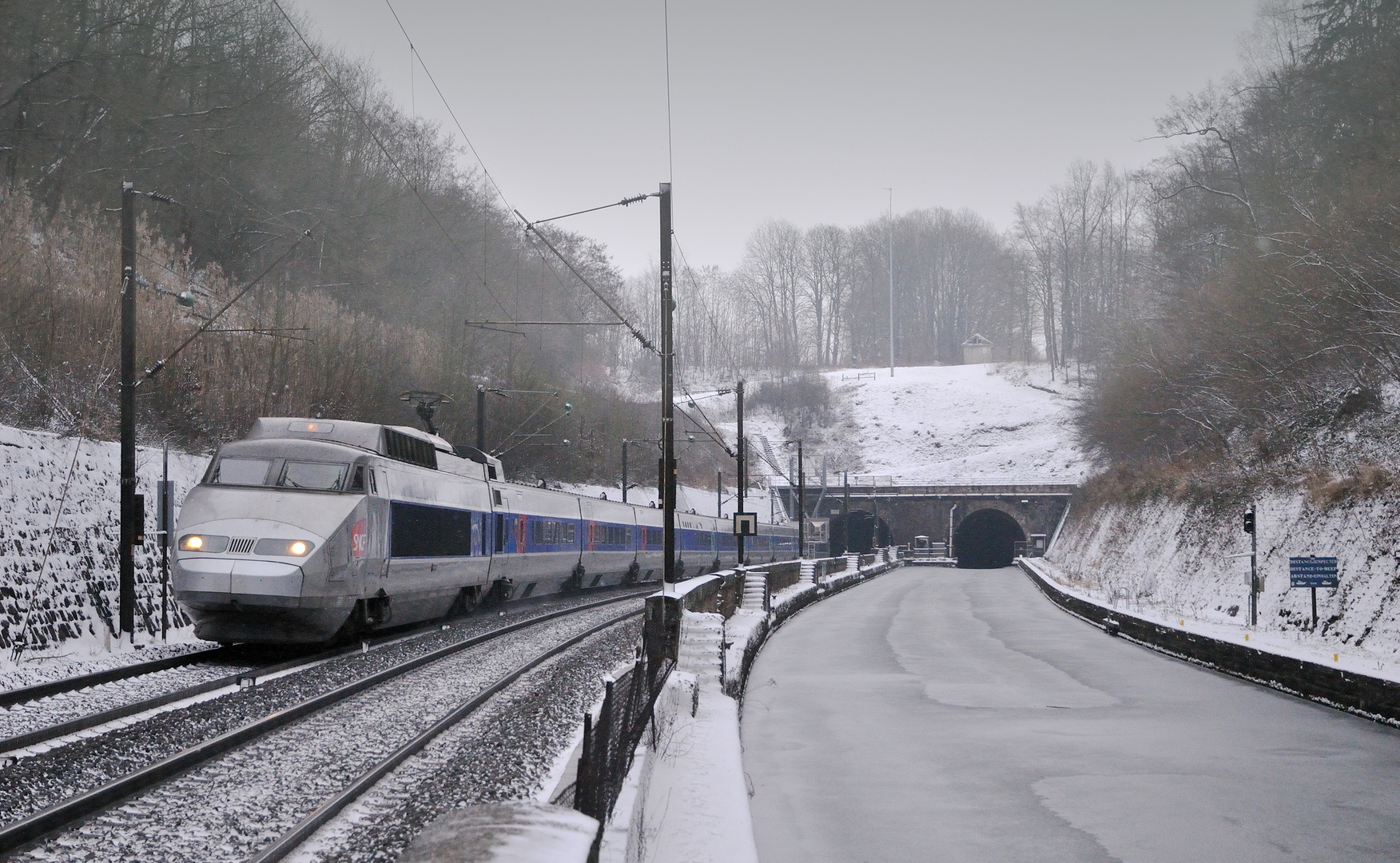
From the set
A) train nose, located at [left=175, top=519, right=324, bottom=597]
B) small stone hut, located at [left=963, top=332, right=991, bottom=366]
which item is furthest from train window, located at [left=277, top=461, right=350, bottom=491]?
small stone hut, located at [left=963, top=332, right=991, bottom=366]

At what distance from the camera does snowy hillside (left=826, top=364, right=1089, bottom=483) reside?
103688 millimetres

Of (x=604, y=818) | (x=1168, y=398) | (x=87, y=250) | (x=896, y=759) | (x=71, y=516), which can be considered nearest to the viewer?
(x=604, y=818)

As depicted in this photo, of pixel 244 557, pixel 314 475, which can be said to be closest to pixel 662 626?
pixel 244 557

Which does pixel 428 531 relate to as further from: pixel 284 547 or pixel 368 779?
pixel 368 779

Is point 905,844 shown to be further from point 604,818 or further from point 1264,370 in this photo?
point 1264,370

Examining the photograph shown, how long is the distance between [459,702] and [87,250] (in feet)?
60.9

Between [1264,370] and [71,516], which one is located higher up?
[1264,370]

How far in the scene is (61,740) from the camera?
9.82 meters

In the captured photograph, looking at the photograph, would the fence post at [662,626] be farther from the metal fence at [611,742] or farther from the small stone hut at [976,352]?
the small stone hut at [976,352]

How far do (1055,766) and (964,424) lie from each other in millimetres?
106607

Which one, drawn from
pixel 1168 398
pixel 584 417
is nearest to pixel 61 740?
pixel 1168 398

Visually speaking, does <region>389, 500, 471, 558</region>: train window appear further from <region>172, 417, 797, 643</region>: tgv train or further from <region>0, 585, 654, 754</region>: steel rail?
<region>0, 585, 654, 754</region>: steel rail

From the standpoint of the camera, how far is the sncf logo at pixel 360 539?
16.4 m

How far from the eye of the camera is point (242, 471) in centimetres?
1675
